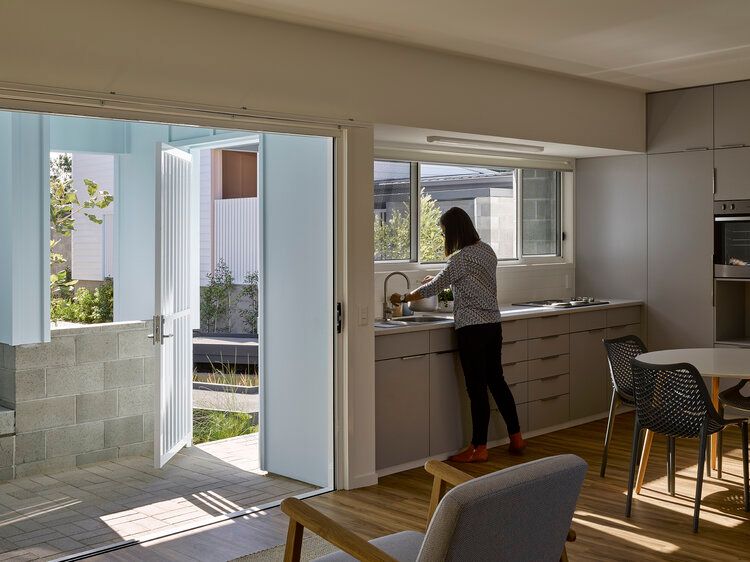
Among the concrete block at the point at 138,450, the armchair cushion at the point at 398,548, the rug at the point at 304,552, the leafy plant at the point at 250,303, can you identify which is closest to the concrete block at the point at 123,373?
the concrete block at the point at 138,450

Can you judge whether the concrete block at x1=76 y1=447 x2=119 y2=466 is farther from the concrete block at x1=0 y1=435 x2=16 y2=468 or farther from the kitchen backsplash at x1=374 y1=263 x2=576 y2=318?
the kitchen backsplash at x1=374 y1=263 x2=576 y2=318

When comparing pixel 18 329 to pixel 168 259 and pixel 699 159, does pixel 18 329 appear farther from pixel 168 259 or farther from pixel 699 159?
pixel 699 159

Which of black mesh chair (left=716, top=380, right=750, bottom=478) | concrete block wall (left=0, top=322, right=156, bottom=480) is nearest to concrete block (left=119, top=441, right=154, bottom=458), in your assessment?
concrete block wall (left=0, top=322, right=156, bottom=480)

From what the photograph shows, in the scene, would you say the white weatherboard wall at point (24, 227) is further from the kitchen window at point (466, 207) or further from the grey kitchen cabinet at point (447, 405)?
the grey kitchen cabinet at point (447, 405)

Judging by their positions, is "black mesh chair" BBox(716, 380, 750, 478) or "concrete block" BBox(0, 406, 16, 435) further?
"concrete block" BBox(0, 406, 16, 435)

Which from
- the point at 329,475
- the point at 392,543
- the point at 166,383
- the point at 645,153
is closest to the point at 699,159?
the point at 645,153

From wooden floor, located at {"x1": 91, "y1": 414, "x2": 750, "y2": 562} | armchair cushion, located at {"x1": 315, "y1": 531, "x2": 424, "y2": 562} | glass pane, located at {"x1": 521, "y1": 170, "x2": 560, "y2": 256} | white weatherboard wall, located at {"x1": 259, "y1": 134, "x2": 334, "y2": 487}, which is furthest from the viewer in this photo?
glass pane, located at {"x1": 521, "y1": 170, "x2": 560, "y2": 256}

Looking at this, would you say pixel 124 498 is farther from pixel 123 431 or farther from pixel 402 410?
pixel 402 410

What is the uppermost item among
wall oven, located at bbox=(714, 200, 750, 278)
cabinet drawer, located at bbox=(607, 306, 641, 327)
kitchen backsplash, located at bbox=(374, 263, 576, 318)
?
wall oven, located at bbox=(714, 200, 750, 278)

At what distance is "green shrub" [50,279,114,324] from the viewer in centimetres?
615

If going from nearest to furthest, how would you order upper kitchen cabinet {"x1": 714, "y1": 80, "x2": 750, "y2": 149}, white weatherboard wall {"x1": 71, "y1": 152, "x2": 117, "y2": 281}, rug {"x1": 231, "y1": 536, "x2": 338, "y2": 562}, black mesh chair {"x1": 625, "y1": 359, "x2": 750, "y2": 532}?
rug {"x1": 231, "y1": 536, "x2": 338, "y2": 562}, black mesh chair {"x1": 625, "y1": 359, "x2": 750, "y2": 532}, upper kitchen cabinet {"x1": 714, "y1": 80, "x2": 750, "y2": 149}, white weatherboard wall {"x1": 71, "y1": 152, "x2": 117, "y2": 281}

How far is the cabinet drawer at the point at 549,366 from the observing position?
6215mm

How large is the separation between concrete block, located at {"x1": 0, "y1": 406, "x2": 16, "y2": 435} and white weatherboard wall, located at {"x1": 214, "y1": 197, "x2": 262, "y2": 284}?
21.6 feet

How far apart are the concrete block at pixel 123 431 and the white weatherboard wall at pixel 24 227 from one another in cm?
80
